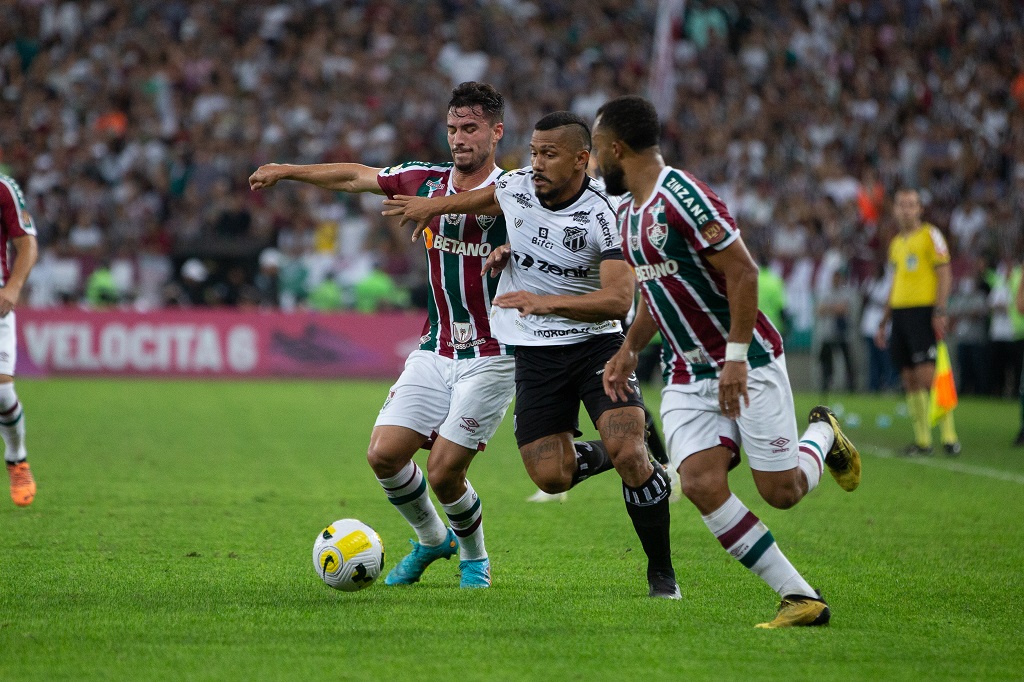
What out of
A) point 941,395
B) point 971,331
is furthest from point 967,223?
point 941,395

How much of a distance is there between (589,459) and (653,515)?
602 millimetres

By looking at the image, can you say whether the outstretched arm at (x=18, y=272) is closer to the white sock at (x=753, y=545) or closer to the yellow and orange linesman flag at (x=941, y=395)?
the white sock at (x=753, y=545)

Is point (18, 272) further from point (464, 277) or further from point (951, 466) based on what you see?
point (951, 466)

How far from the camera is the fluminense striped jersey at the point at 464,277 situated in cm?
627

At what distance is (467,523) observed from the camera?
6199 millimetres

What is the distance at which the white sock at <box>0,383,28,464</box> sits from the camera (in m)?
8.60

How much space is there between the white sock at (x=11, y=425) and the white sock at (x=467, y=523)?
3980mm

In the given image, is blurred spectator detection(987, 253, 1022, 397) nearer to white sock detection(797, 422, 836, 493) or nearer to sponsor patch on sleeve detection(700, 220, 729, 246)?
white sock detection(797, 422, 836, 493)

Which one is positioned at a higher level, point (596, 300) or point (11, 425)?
point (596, 300)

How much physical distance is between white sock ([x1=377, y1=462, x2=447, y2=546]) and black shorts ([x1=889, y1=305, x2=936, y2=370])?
739 cm

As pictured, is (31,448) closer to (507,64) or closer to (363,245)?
(363,245)

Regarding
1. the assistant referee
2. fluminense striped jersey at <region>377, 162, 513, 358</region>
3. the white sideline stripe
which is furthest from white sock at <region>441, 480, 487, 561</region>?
the assistant referee

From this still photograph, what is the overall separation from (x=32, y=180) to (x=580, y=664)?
2232cm

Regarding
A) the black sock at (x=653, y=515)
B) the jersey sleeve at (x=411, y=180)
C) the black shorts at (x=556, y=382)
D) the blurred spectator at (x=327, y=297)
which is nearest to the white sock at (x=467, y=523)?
the black shorts at (x=556, y=382)
